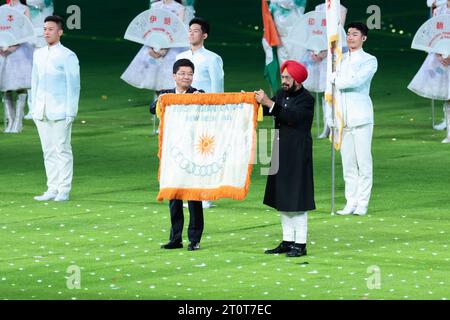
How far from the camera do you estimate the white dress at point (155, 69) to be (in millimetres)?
24719

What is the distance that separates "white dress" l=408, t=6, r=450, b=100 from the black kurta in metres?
9.45

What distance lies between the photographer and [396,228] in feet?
53.8

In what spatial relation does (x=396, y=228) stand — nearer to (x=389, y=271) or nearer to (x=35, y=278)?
(x=389, y=271)

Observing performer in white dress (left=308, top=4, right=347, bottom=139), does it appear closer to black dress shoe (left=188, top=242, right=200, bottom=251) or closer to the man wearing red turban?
black dress shoe (left=188, top=242, right=200, bottom=251)

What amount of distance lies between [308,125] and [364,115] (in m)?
2.83

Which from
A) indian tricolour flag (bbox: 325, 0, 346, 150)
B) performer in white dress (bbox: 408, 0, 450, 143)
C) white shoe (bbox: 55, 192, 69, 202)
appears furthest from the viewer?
performer in white dress (bbox: 408, 0, 450, 143)

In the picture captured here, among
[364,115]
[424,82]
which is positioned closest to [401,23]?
[424,82]

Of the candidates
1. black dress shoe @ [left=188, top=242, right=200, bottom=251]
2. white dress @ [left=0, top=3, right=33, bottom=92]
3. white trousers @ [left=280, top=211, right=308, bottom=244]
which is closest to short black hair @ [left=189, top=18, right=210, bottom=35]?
black dress shoe @ [left=188, top=242, right=200, bottom=251]

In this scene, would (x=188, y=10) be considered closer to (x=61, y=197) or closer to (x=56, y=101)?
(x=56, y=101)

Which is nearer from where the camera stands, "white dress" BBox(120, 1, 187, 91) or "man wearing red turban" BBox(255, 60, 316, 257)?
"man wearing red turban" BBox(255, 60, 316, 257)

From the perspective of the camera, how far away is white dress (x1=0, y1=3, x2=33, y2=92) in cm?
2514

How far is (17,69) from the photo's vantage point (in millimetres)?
25266

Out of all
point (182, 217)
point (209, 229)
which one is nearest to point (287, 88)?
point (182, 217)

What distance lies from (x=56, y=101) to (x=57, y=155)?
0.63 metres
